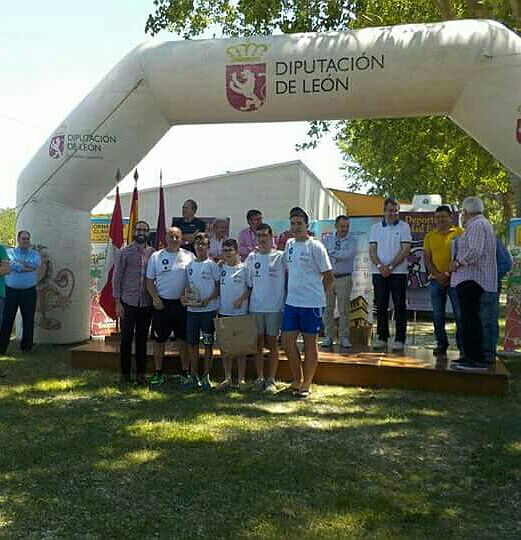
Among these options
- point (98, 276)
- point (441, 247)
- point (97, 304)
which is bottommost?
point (97, 304)

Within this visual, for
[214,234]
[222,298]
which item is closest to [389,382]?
[222,298]

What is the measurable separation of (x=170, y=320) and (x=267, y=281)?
3.49 ft

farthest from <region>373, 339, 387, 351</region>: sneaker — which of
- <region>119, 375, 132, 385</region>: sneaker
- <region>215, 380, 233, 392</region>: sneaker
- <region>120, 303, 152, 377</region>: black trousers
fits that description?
<region>119, 375, 132, 385</region>: sneaker

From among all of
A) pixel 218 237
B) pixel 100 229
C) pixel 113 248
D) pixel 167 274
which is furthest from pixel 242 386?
pixel 100 229

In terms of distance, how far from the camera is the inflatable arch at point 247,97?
269 inches

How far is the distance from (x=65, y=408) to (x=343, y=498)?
2869mm

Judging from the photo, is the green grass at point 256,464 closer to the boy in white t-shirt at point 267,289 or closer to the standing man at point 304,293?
the standing man at point 304,293

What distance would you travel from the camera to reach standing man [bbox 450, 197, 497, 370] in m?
6.13

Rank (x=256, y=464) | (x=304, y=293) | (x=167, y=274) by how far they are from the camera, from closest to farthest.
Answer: (x=256, y=464) → (x=304, y=293) → (x=167, y=274)

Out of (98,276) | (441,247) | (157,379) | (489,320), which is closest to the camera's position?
(157,379)

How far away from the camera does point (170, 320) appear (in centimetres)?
646

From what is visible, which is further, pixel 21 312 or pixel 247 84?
pixel 21 312

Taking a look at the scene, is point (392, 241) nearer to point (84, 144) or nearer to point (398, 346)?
point (398, 346)

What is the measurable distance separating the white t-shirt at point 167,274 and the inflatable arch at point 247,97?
211cm
